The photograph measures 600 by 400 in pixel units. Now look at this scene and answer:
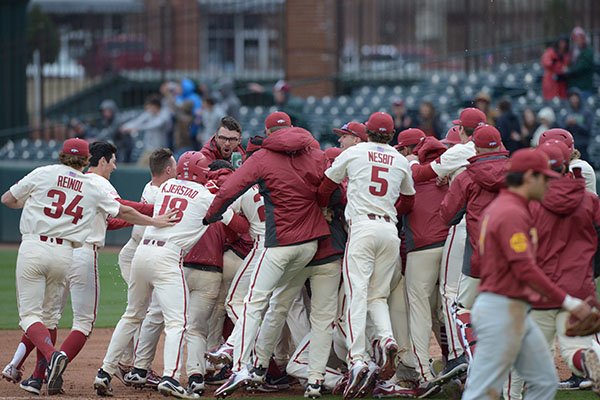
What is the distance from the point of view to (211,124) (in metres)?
20.2

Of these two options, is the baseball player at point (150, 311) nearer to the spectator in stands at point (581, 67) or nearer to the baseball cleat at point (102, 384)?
the baseball cleat at point (102, 384)

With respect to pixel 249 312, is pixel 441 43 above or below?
above

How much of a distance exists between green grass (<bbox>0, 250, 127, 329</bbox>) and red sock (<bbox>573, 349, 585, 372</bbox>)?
21.2 ft

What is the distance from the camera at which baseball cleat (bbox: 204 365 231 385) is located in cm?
971

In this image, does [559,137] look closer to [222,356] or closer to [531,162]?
[531,162]

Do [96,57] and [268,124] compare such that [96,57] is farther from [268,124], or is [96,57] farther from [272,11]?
[268,124]

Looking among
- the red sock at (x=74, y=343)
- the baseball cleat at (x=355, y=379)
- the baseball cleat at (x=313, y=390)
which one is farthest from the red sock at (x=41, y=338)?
the baseball cleat at (x=355, y=379)

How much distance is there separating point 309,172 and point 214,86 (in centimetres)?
1573

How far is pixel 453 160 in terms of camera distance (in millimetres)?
9062

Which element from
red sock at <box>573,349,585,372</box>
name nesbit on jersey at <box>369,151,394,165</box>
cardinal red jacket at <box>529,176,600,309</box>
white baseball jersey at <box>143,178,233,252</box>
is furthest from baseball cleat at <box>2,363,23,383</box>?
red sock at <box>573,349,585,372</box>

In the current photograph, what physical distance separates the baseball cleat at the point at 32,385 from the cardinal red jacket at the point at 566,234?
404cm

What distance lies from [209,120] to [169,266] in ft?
37.4

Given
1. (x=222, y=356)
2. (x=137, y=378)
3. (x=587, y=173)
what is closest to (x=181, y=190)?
(x=222, y=356)

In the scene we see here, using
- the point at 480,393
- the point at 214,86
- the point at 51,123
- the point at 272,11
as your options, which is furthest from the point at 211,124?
the point at 480,393
